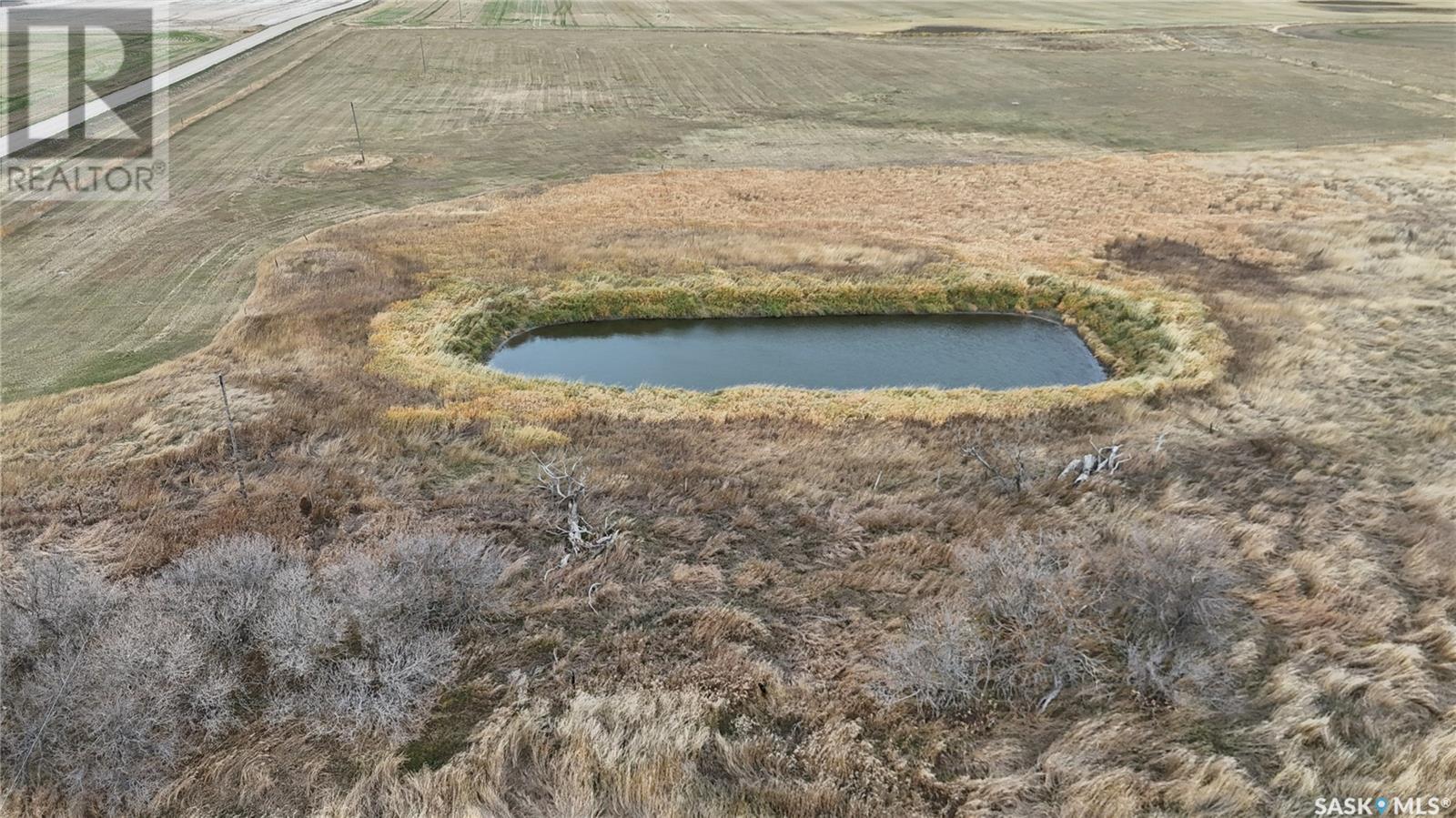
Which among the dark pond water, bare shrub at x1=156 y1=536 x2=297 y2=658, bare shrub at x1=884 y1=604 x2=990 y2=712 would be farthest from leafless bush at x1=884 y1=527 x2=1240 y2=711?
the dark pond water

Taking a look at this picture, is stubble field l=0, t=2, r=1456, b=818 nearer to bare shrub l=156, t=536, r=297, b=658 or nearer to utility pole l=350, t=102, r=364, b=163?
bare shrub l=156, t=536, r=297, b=658

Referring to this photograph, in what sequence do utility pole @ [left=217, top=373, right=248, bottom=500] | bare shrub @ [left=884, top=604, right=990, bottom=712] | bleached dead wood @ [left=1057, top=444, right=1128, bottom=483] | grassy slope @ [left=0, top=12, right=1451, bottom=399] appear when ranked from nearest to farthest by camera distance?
bare shrub @ [left=884, top=604, right=990, bottom=712] → utility pole @ [left=217, top=373, right=248, bottom=500] → bleached dead wood @ [left=1057, top=444, right=1128, bottom=483] → grassy slope @ [left=0, top=12, right=1451, bottom=399]

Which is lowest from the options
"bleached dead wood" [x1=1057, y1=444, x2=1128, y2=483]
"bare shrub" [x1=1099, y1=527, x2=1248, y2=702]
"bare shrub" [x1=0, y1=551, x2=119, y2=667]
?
"bare shrub" [x1=0, y1=551, x2=119, y2=667]

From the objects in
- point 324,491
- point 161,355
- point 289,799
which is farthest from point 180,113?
point 289,799

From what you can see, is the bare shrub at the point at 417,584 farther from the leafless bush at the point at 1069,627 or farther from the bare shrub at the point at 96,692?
the leafless bush at the point at 1069,627

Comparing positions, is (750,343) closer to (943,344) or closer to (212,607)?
(943,344)

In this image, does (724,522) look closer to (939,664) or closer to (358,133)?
(939,664)
